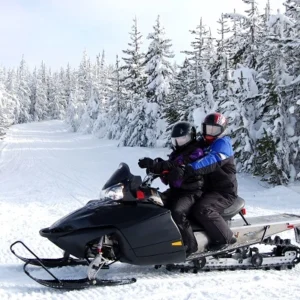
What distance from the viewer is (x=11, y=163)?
18.8 metres

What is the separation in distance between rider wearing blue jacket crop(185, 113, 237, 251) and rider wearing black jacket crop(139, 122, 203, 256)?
0.11 meters

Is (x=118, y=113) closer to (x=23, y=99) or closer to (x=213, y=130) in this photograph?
(x=213, y=130)

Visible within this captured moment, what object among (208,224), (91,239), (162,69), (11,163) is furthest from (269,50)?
(162,69)

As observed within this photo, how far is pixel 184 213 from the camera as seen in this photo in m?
4.48

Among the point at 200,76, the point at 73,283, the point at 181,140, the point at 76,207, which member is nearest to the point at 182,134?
the point at 181,140

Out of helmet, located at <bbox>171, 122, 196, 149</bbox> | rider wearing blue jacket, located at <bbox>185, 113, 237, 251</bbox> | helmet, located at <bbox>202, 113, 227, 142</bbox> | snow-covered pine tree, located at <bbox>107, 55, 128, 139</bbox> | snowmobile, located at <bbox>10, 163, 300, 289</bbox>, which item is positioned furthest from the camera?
snow-covered pine tree, located at <bbox>107, 55, 128, 139</bbox>

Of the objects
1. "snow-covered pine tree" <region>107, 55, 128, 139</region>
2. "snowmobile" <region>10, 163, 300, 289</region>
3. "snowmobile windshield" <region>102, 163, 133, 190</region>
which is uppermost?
"snow-covered pine tree" <region>107, 55, 128, 139</region>

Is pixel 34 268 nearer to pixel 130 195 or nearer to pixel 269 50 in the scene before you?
pixel 130 195

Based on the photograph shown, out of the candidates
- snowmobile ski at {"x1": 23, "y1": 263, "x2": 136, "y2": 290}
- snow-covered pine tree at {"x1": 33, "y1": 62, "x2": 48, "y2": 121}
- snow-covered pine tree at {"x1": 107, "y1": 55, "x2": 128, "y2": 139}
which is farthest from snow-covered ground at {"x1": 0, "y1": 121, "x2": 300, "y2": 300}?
snow-covered pine tree at {"x1": 33, "y1": 62, "x2": 48, "y2": 121}

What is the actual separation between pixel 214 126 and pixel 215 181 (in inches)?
24.7

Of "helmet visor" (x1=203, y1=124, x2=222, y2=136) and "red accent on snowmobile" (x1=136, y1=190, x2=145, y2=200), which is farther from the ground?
"helmet visor" (x1=203, y1=124, x2=222, y2=136)

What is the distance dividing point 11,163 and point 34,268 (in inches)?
586

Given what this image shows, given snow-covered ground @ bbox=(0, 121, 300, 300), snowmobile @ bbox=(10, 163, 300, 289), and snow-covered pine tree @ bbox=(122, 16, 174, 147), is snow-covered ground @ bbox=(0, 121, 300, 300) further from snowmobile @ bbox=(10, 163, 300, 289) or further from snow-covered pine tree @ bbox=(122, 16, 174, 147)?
snow-covered pine tree @ bbox=(122, 16, 174, 147)

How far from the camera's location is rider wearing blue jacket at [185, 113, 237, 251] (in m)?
4.50
